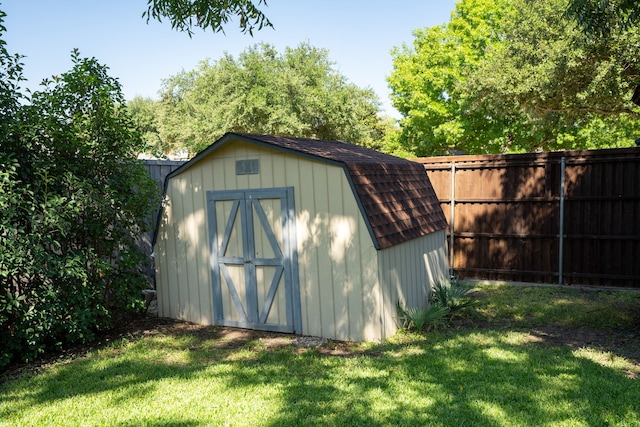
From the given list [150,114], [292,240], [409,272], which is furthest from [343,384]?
[150,114]

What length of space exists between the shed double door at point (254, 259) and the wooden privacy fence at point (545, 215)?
4.81 metres

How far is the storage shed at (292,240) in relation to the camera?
6.08m

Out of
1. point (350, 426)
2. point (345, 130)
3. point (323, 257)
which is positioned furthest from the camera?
point (345, 130)

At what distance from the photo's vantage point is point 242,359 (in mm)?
5594

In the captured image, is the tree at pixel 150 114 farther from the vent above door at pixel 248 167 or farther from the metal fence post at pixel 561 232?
the metal fence post at pixel 561 232

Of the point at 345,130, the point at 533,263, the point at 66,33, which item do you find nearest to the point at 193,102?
the point at 345,130

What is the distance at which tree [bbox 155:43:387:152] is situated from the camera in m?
28.5

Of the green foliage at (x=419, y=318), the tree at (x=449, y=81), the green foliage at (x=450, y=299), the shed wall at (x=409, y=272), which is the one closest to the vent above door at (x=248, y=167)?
the shed wall at (x=409, y=272)

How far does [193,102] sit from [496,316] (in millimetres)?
29242

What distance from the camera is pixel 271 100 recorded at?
95.4ft

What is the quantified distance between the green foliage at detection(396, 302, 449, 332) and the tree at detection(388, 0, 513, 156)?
15.1 metres

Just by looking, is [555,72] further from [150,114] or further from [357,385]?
[150,114]

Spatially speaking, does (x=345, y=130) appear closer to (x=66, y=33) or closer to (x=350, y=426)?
(x=66, y=33)

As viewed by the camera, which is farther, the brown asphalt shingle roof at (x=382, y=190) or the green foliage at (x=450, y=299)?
the green foliage at (x=450, y=299)
